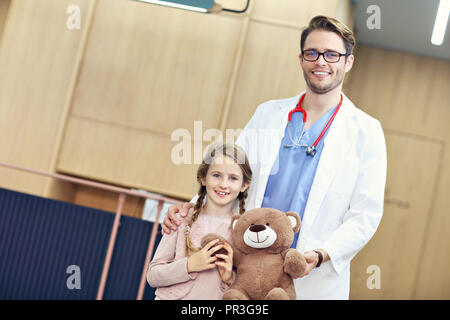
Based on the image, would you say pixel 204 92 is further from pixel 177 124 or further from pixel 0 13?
pixel 0 13

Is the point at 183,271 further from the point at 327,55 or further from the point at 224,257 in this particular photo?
the point at 327,55

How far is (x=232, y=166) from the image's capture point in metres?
1.52

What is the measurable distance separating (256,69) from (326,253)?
3.18 meters

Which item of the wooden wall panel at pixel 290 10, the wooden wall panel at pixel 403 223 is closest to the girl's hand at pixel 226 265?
the wooden wall panel at pixel 290 10

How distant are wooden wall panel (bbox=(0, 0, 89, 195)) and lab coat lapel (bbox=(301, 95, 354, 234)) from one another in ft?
11.5

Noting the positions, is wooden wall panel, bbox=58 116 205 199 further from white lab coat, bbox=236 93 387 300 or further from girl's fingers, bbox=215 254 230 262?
girl's fingers, bbox=215 254 230 262

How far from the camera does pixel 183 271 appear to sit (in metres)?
1.38

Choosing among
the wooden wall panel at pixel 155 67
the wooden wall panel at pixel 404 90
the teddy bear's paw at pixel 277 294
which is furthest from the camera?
the wooden wall panel at pixel 404 90

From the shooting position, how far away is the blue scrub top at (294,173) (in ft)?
5.16

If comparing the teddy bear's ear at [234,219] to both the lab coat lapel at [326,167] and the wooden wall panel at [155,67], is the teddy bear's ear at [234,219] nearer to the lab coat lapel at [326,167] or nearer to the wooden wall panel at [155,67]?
the lab coat lapel at [326,167]

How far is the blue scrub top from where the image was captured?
5.16 ft

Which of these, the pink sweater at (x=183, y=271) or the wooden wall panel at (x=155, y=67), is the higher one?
the wooden wall panel at (x=155, y=67)

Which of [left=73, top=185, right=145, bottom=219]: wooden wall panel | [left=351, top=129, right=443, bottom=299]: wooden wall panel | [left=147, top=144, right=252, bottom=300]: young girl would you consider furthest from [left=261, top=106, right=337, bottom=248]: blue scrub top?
[left=351, top=129, right=443, bottom=299]: wooden wall panel
